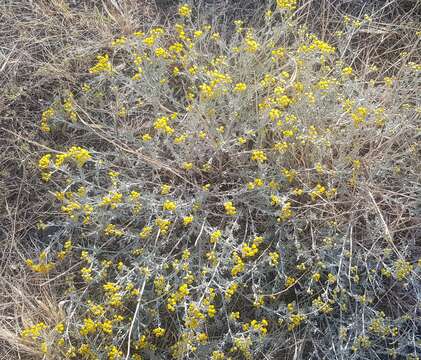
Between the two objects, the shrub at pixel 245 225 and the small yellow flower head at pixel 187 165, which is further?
the small yellow flower head at pixel 187 165

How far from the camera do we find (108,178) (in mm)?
3344

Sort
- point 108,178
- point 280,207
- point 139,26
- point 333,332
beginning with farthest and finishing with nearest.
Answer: point 139,26 < point 108,178 < point 280,207 < point 333,332

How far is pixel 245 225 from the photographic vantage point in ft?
10.6

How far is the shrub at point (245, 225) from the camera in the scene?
2.86m

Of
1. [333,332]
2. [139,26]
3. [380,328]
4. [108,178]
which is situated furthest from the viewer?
[139,26]

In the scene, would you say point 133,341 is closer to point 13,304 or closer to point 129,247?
point 129,247

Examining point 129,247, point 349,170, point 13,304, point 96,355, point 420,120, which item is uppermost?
point 420,120

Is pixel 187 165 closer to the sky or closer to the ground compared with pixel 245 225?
closer to the sky

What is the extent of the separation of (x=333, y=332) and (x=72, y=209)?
5.03ft

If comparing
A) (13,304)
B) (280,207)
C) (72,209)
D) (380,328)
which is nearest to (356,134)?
(280,207)

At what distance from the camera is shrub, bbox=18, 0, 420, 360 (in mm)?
2861

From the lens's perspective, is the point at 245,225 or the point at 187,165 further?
the point at 245,225

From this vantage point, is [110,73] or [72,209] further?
[110,73]

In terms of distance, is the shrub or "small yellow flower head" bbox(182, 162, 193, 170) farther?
"small yellow flower head" bbox(182, 162, 193, 170)
